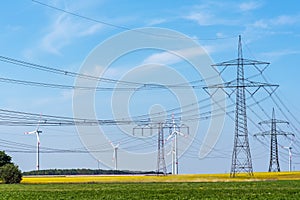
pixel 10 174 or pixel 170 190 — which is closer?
pixel 170 190

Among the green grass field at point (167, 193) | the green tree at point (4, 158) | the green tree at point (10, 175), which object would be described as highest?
the green tree at point (4, 158)

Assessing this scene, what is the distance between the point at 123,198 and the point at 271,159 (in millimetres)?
75040

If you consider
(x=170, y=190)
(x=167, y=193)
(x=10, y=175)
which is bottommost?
(x=167, y=193)

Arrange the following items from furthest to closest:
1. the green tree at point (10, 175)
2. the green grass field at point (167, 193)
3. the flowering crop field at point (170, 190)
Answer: the green tree at point (10, 175)
the flowering crop field at point (170, 190)
the green grass field at point (167, 193)

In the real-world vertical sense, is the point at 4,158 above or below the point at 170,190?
above

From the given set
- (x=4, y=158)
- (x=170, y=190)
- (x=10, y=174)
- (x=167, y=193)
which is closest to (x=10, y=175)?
(x=10, y=174)

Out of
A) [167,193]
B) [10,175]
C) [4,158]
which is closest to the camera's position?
[167,193]

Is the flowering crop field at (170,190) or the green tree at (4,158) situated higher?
the green tree at (4,158)

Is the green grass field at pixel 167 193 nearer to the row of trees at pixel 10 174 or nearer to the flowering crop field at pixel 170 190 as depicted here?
the flowering crop field at pixel 170 190

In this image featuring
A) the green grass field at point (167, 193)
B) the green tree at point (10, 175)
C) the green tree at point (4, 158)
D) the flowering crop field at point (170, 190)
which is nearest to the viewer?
the green grass field at point (167, 193)

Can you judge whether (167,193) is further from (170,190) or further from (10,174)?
(10,174)

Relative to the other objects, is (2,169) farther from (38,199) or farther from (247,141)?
(38,199)

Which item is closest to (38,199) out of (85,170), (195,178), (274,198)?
(274,198)

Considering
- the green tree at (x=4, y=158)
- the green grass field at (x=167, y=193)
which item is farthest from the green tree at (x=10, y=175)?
the green grass field at (x=167, y=193)
